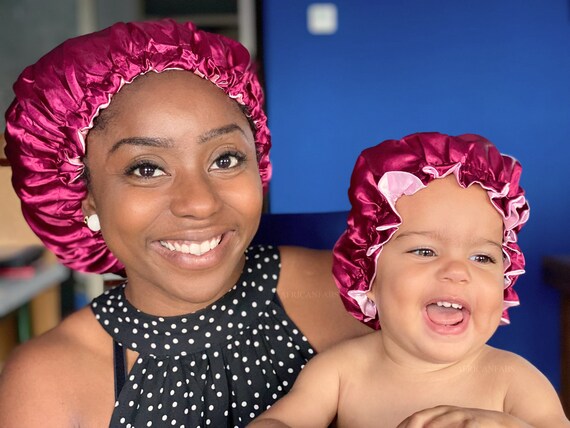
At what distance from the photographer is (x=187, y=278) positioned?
1.33 m

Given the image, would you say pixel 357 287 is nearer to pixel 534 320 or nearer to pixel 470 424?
pixel 470 424

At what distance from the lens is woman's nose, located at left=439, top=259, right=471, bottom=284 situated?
3.85 ft

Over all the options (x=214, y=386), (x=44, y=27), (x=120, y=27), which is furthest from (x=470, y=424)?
(x=44, y=27)

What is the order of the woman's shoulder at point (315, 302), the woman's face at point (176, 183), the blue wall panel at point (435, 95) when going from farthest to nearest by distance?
1. the blue wall panel at point (435, 95)
2. the woman's shoulder at point (315, 302)
3. the woman's face at point (176, 183)

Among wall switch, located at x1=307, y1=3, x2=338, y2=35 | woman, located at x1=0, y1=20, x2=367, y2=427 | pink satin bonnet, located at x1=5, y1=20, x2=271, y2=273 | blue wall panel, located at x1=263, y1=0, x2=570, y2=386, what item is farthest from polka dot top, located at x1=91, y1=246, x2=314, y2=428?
wall switch, located at x1=307, y1=3, x2=338, y2=35

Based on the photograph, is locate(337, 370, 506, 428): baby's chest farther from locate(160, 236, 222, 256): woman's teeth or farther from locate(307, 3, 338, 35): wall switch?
locate(307, 3, 338, 35): wall switch

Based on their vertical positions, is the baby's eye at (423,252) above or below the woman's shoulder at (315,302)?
above

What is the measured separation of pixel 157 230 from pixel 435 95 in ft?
4.47

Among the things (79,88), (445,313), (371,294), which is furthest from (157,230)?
(445,313)

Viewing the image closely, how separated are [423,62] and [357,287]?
124 cm

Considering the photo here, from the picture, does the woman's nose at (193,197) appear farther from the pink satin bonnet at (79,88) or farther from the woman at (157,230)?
the pink satin bonnet at (79,88)

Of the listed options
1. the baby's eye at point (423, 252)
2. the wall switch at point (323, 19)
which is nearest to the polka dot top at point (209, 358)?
the baby's eye at point (423, 252)

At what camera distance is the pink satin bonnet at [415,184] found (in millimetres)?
1239

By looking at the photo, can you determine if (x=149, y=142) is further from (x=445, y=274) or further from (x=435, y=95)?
(x=435, y=95)
